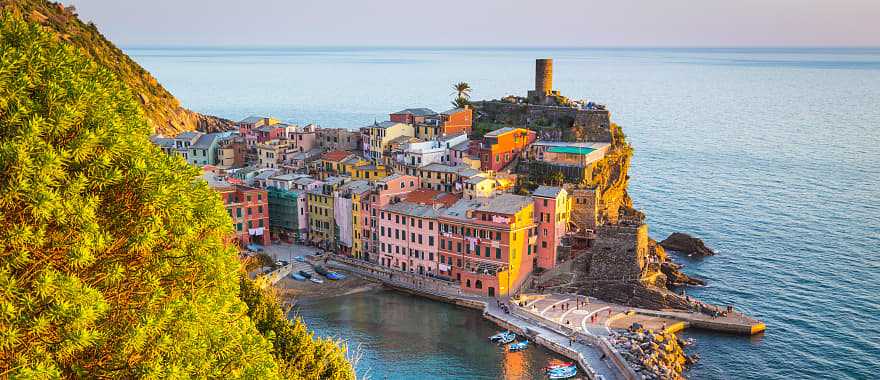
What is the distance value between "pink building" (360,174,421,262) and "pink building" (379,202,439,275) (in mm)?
604

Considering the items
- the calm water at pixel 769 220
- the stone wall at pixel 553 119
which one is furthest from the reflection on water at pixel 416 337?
the stone wall at pixel 553 119

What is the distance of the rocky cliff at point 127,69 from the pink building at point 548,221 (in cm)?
4773

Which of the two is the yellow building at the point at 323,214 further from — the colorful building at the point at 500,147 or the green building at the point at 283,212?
the colorful building at the point at 500,147

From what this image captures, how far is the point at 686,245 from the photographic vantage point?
224 feet

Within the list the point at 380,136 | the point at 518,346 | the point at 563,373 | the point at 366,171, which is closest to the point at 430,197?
the point at 366,171

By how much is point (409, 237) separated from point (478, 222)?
20.0ft

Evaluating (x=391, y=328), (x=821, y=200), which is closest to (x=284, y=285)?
(x=391, y=328)

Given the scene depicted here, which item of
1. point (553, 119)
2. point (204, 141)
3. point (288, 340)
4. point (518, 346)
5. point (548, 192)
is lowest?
point (518, 346)

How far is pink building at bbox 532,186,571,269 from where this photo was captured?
2240 inches

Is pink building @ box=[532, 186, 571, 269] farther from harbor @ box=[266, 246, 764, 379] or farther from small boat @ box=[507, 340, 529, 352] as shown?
small boat @ box=[507, 340, 529, 352]

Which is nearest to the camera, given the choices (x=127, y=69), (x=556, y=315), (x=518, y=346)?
(x=518, y=346)

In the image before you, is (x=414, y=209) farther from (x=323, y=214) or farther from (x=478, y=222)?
(x=323, y=214)

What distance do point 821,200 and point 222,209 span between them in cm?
8401

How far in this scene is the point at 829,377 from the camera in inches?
1748
